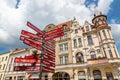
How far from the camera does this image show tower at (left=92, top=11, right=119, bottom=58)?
21061 mm

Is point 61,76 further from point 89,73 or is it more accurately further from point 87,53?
point 87,53

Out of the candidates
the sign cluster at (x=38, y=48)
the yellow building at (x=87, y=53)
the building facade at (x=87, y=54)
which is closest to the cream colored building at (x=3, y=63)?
the building facade at (x=87, y=54)

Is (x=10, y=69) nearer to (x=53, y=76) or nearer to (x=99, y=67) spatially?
(x=53, y=76)

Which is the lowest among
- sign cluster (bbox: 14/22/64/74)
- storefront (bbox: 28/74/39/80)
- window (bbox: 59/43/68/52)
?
storefront (bbox: 28/74/39/80)

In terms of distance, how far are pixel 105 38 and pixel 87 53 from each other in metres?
5.18

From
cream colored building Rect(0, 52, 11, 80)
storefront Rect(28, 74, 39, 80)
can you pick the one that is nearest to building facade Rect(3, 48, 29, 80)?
cream colored building Rect(0, 52, 11, 80)

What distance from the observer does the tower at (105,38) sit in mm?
21061

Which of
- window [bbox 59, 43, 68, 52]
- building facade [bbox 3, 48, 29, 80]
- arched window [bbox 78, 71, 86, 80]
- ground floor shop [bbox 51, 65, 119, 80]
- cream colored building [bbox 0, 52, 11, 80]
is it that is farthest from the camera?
cream colored building [bbox 0, 52, 11, 80]

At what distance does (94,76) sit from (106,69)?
2848mm

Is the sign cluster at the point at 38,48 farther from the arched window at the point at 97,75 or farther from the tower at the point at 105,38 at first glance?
the tower at the point at 105,38

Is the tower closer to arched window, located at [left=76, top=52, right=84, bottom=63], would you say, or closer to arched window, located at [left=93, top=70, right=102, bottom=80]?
arched window, located at [left=93, top=70, right=102, bottom=80]

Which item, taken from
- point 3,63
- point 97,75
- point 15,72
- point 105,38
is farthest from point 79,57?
point 3,63

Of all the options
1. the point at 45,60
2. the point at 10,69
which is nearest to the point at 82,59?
the point at 45,60

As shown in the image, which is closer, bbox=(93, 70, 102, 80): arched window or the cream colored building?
bbox=(93, 70, 102, 80): arched window
